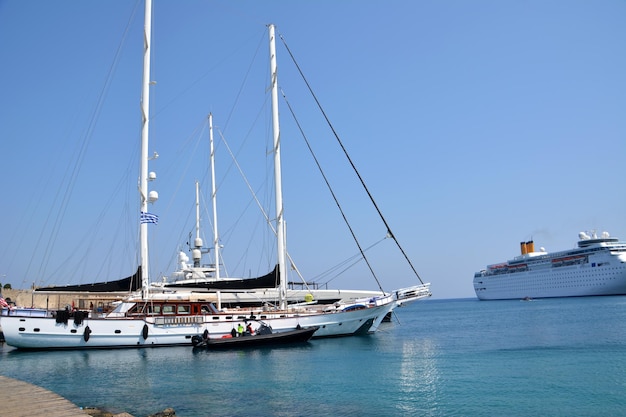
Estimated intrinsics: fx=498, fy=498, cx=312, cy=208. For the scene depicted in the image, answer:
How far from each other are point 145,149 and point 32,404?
73.6ft

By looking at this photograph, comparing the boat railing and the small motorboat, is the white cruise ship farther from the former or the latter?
the boat railing

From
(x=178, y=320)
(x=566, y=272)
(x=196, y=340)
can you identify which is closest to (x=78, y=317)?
(x=178, y=320)

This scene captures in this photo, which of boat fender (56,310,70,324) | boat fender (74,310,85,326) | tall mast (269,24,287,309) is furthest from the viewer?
Result: tall mast (269,24,287,309)

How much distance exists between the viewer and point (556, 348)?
95.5 ft

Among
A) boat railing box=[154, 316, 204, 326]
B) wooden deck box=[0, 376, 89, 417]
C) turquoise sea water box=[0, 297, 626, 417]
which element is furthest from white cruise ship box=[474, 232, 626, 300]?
wooden deck box=[0, 376, 89, 417]

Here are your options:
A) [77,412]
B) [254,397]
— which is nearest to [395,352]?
[254,397]

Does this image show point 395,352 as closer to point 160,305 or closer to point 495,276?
point 160,305

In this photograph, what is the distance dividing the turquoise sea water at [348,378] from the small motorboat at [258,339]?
0.80 m

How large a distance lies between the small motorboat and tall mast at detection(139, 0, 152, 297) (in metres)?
4.64

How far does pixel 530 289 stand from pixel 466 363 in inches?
3947

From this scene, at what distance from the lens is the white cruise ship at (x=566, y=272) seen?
98.9m

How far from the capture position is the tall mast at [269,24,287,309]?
32.7 meters

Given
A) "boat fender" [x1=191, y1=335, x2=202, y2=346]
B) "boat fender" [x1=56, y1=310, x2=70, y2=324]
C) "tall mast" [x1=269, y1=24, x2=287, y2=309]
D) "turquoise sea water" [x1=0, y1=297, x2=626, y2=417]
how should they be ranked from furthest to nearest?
"tall mast" [x1=269, y1=24, x2=287, y2=309], "boat fender" [x1=191, y1=335, x2=202, y2=346], "boat fender" [x1=56, y1=310, x2=70, y2=324], "turquoise sea water" [x1=0, y1=297, x2=626, y2=417]

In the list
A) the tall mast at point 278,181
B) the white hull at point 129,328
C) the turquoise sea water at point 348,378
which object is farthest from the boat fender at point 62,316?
the tall mast at point 278,181
